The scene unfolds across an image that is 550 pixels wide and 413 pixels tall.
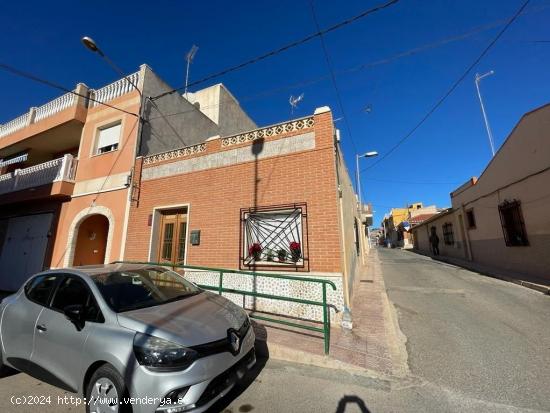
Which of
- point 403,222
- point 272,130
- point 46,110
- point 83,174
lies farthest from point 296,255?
point 403,222

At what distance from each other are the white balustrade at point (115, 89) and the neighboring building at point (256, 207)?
404cm

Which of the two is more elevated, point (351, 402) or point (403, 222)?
point (403, 222)

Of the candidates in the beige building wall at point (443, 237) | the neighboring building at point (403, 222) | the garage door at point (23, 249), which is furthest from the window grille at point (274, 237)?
the neighboring building at point (403, 222)

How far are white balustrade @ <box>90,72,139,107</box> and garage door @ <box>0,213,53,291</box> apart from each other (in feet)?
17.9

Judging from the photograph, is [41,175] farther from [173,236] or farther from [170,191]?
[173,236]

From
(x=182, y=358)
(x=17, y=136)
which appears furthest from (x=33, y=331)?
(x=17, y=136)

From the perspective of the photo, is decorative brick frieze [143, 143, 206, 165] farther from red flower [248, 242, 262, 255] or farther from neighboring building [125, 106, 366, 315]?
red flower [248, 242, 262, 255]

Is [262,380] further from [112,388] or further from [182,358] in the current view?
[112,388]

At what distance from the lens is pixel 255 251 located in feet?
20.2

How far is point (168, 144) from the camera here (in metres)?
10.4

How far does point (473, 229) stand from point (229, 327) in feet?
55.7

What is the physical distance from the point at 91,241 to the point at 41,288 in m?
7.97

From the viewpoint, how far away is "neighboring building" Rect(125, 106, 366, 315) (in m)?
5.60

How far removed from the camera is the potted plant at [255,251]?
6145mm
